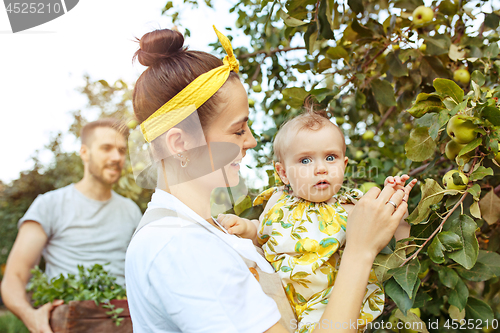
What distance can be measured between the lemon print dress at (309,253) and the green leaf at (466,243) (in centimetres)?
22

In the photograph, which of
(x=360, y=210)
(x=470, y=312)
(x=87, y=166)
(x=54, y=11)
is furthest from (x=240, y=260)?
(x=87, y=166)

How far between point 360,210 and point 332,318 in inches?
10.7

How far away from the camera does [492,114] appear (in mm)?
888

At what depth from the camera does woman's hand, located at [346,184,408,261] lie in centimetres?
83

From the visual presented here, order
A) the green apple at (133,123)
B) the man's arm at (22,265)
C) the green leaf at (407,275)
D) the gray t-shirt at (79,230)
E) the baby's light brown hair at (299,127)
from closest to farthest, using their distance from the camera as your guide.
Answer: the green leaf at (407,275)
the green apple at (133,123)
the baby's light brown hair at (299,127)
the man's arm at (22,265)
the gray t-shirt at (79,230)

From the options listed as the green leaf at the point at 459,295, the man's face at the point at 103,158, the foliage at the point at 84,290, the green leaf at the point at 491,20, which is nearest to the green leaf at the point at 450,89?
the green leaf at the point at 459,295

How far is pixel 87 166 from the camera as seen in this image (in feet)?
9.11

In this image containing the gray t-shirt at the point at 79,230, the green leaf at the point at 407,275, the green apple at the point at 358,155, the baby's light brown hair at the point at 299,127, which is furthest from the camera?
the gray t-shirt at the point at 79,230

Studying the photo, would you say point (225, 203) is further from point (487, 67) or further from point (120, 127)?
point (487, 67)

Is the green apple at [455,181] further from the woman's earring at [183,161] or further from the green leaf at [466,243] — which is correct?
the woman's earring at [183,161]

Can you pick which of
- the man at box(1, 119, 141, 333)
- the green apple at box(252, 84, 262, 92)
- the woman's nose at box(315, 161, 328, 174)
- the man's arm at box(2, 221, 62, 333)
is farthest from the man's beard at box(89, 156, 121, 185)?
the woman's nose at box(315, 161, 328, 174)

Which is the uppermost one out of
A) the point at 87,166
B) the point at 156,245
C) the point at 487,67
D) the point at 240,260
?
the point at 487,67

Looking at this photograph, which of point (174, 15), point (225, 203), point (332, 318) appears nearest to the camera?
point (332, 318)

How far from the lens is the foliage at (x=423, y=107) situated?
0.92 m
